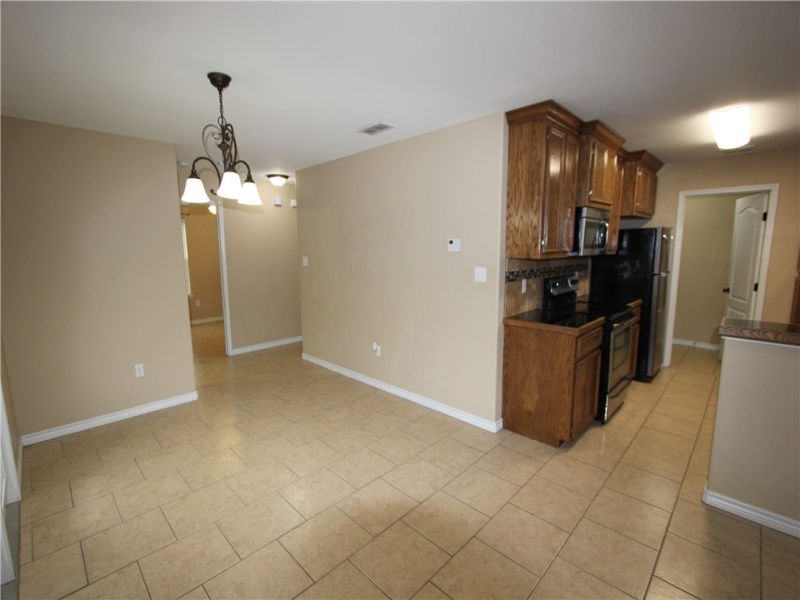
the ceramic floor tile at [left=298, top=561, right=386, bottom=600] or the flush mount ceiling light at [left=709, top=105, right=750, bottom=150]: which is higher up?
the flush mount ceiling light at [left=709, top=105, right=750, bottom=150]

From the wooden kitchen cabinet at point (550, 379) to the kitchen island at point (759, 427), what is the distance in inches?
31.5

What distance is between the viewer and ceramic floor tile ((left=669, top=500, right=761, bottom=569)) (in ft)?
6.02

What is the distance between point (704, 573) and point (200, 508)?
104 inches

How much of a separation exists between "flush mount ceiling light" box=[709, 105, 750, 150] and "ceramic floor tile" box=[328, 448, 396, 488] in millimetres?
3490

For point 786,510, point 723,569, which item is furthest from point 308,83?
point 786,510

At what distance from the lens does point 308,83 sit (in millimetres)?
2211

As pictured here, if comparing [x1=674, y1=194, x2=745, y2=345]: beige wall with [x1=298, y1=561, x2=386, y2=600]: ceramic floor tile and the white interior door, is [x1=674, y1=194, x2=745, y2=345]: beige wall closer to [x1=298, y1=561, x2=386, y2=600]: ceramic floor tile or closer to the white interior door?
the white interior door

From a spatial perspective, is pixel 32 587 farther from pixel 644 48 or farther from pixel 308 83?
pixel 644 48

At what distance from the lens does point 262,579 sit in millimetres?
1694

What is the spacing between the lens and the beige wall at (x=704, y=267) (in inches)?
206

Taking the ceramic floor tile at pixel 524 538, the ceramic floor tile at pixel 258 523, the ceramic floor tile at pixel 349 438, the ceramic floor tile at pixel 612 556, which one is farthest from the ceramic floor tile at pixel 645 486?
the ceramic floor tile at pixel 258 523

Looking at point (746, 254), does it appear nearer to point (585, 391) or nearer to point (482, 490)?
point (585, 391)

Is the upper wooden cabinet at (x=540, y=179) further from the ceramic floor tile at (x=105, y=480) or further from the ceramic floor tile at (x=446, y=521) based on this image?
the ceramic floor tile at (x=105, y=480)

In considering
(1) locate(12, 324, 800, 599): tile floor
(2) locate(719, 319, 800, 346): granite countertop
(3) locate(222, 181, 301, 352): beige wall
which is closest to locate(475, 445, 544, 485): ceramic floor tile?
(1) locate(12, 324, 800, 599): tile floor
